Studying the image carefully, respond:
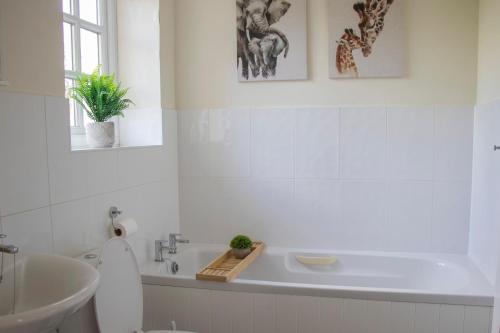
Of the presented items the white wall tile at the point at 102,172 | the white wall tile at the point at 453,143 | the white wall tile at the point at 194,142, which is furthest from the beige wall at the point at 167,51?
the white wall tile at the point at 453,143

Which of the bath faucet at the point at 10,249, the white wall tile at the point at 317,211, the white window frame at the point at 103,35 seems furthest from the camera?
the white wall tile at the point at 317,211

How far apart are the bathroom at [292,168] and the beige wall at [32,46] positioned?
0.09 metres

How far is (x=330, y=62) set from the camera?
2605mm

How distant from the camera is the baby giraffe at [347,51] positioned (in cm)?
256

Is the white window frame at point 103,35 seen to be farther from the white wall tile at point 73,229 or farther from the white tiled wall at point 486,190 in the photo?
the white tiled wall at point 486,190

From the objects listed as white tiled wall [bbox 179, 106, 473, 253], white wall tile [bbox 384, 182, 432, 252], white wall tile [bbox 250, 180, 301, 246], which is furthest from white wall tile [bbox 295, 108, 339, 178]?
white wall tile [bbox 384, 182, 432, 252]

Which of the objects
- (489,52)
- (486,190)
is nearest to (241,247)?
(486,190)

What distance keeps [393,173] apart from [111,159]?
1.67 m

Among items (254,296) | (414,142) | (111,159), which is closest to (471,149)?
(414,142)

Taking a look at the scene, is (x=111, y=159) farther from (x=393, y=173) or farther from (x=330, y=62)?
(x=393, y=173)

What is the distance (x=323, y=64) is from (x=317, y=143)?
50cm

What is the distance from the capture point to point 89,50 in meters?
2.43

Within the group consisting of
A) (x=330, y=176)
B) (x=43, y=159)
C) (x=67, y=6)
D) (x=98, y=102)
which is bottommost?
(x=330, y=176)

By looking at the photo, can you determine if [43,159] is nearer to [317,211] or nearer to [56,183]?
[56,183]
